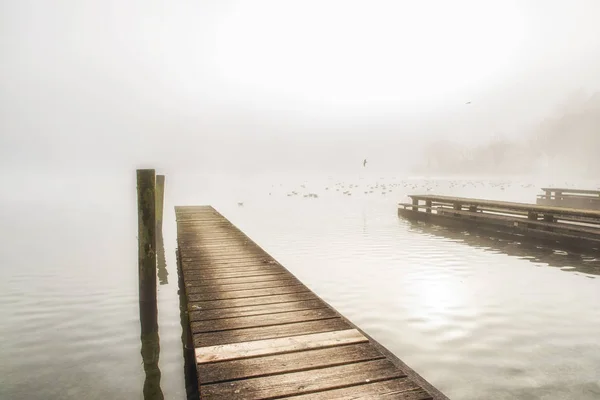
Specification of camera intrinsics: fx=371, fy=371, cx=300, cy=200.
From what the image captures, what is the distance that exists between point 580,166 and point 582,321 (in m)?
125

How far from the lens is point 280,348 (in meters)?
3.75

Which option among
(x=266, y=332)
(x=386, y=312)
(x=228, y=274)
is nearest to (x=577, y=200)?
(x=386, y=312)

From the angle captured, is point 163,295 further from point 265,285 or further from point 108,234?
point 108,234

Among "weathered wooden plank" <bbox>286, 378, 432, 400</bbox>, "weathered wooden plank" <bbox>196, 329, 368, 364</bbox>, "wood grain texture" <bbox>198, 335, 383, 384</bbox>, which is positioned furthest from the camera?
"weathered wooden plank" <bbox>196, 329, 368, 364</bbox>

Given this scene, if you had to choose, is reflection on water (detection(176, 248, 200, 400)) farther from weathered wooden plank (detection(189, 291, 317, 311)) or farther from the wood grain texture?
the wood grain texture

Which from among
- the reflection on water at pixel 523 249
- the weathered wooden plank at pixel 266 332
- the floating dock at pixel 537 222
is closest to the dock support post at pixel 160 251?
the weathered wooden plank at pixel 266 332

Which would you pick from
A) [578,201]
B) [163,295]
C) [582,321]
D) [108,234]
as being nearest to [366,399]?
[582,321]

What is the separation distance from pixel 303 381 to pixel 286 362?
364 mm

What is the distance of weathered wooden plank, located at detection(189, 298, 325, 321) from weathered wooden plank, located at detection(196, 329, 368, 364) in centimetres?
88

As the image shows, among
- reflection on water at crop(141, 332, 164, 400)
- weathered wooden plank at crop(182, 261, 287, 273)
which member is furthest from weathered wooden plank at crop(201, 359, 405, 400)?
weathered wooden plank at crop(182, 261, 287, 273)

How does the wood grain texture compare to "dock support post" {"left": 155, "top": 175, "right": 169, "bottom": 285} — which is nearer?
the wood grain texture

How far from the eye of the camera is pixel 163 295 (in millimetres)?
9070

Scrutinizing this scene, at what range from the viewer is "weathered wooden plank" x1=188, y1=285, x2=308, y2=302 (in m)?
5.46

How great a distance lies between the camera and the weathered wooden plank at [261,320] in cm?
430
